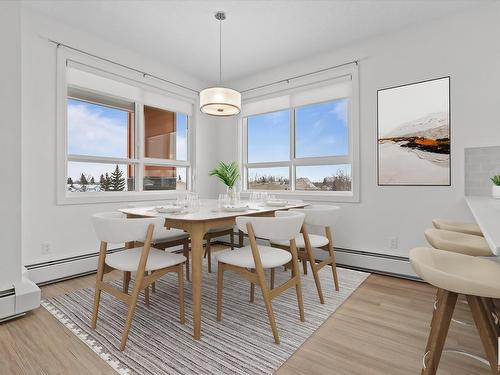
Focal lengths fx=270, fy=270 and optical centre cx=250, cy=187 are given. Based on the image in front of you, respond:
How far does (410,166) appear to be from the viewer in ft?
9.58

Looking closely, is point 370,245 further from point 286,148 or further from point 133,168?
point 133,168

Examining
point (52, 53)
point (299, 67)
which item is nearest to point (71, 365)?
point (52, 53)

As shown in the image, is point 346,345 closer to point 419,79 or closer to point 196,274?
point 196,274

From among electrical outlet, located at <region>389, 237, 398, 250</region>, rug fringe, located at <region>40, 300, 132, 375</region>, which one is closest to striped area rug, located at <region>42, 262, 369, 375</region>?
rug fringe, located at <region>40, 300, 132, 375</region>

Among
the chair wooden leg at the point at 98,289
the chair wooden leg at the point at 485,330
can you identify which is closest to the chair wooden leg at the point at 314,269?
the chair wooden leg at the point at 485,330

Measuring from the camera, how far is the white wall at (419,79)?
2.54 metres

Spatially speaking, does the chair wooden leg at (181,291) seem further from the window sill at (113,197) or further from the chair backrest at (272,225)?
the window sill at (113,197)

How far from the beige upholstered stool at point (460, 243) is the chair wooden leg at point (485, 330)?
0.55 meters

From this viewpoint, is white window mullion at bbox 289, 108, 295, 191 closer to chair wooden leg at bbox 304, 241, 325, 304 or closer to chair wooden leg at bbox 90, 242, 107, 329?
chair wooden leg at bbox 304, 241, 325, 304

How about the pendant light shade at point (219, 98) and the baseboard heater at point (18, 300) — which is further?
the pendant light shade at point (219, 98)

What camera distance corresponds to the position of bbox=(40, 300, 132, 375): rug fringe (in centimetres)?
148

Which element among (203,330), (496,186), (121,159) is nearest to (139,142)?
(121,159)

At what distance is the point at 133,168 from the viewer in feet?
12.0

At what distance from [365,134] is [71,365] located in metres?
3.33
